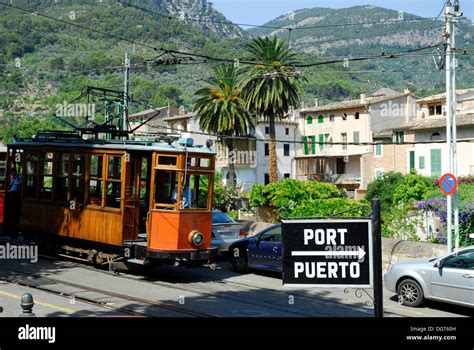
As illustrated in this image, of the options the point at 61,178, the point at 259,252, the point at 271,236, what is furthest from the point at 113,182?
the point at 271,236

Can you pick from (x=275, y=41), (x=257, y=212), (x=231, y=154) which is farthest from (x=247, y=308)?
(x=231, y=154)

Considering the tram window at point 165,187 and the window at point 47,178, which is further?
the window at point 47,178

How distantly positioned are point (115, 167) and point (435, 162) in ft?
122

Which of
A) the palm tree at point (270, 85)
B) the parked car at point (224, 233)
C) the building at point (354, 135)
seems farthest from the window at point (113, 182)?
the building at point (354, 135)

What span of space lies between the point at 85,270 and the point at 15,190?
3552 millimetres

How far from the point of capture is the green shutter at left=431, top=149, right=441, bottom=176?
150ft

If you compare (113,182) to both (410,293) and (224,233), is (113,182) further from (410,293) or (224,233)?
(410,293)

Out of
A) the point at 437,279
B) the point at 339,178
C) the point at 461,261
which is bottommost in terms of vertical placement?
the point at 437,279

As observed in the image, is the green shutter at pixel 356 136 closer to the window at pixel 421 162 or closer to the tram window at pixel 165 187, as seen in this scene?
the window at pixel 421 162

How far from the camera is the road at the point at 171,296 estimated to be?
9453 mm

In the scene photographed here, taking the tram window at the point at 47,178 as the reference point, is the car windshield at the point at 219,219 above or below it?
below

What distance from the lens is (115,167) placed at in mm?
13266

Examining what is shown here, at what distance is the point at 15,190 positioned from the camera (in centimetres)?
1602
